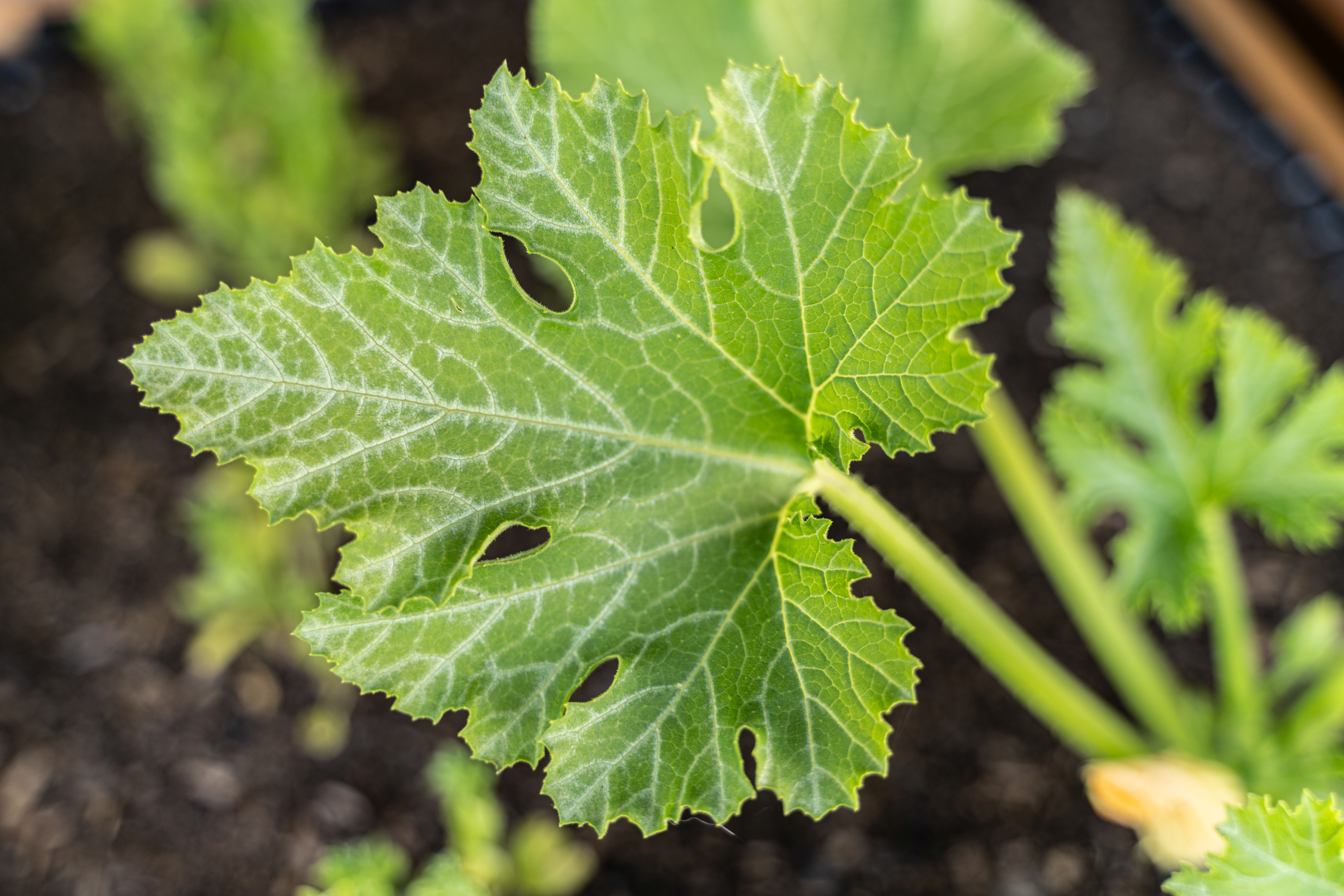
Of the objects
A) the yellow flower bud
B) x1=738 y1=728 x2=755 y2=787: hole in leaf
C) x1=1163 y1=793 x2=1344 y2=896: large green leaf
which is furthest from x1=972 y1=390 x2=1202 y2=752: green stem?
x1=1163 y1=793 x2=1344 y2=896: large green leaf

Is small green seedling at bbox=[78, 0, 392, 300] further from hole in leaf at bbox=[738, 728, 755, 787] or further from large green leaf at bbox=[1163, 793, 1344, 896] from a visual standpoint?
large green leaf at bbox=[1163, 793, 1344, 896]

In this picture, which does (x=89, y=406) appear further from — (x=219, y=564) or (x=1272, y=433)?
(x=1272, y=433)

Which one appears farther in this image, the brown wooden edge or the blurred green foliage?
the brown wooden edge

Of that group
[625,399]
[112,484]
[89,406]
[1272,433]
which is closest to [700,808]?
[625,399]

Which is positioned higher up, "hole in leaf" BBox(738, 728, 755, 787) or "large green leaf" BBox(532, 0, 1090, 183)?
"large green leaf" BBox(532, 0, 1090, 183)

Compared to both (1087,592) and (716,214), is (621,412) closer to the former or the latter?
(716,214)
